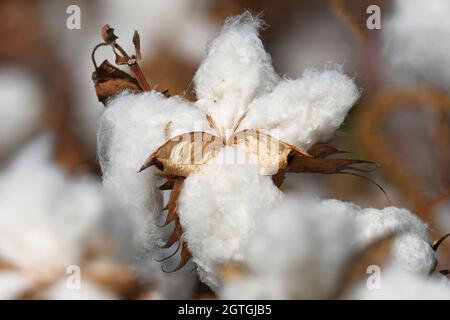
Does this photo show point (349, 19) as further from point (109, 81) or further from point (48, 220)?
point (48, 220)

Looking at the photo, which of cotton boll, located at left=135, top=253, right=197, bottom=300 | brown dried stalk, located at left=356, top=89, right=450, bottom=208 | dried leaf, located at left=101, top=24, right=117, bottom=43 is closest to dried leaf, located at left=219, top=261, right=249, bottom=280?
cotton boll, located at left=135, top=253, right=197, bottom=300

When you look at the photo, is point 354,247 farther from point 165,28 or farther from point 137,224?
point 165,28

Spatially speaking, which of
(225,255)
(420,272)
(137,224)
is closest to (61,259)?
(137,224)

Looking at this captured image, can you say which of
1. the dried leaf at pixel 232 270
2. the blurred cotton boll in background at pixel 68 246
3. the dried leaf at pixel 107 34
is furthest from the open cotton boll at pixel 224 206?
the dried leaf at pixel 107 34

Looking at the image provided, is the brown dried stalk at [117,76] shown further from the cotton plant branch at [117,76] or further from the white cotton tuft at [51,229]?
the white cotton tuft at [51,229]

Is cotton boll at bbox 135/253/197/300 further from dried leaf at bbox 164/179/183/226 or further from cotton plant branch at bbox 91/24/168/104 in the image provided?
cotton plant branch at bbox 91/24/168/104

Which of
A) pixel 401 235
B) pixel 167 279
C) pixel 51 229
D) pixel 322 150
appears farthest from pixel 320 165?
pixel 51 229
